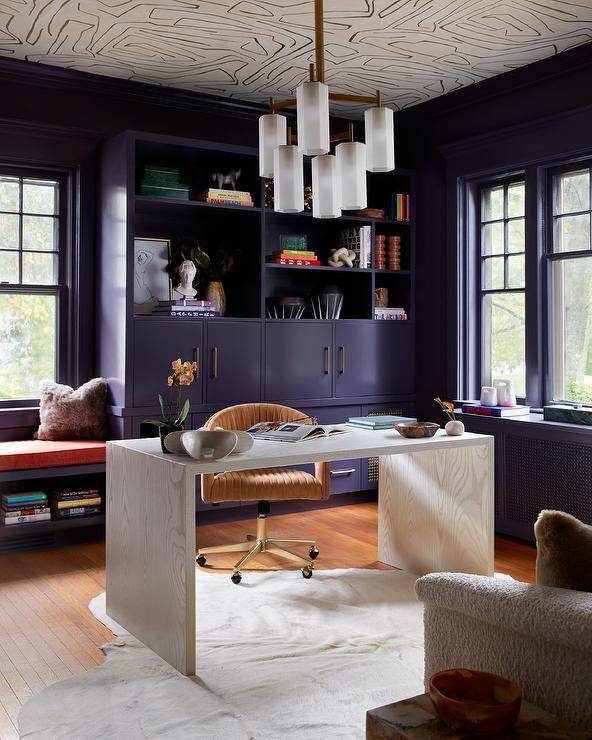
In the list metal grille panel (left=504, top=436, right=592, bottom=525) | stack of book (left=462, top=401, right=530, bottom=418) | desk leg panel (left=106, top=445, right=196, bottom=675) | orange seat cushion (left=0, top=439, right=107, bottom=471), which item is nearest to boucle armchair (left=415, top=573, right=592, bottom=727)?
desk leg panel (left=106, top=445, right=196, bottom=675)

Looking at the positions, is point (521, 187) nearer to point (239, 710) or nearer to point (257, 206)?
point (257, 206)

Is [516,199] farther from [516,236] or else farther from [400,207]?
[400,207]

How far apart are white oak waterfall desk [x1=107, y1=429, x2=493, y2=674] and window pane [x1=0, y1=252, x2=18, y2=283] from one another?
2044 millimetres

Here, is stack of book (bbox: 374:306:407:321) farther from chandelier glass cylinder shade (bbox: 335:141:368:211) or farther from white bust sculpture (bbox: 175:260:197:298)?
chandelier glass cylinder shade (bbox: 335:141:368:211)

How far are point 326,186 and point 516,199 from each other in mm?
2409

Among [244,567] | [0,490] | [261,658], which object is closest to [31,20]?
[0,490]

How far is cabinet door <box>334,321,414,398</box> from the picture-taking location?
18.1ft

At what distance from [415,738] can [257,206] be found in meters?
4.12

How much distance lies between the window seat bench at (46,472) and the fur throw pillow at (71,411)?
9 centimetres

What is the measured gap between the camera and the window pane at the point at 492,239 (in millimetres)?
5251

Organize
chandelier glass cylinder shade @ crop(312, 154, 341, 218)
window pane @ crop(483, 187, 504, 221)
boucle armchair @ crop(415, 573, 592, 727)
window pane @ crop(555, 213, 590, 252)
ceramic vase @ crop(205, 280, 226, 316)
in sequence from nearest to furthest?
boucle armchair @ crop(415, 573, 592, 727)
chandelier glass cylinder shade @ crop(312, 154, 341, 218)
window pane @ crop(555, 213, 590, 252)
ceramic vase @ crop(205, 280, 226, 316)
window pane @ crop(483, 187, 504, 221)

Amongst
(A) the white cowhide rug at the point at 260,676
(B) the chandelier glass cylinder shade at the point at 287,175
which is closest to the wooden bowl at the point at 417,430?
(A) the white cowhide rug at the point at 260,676

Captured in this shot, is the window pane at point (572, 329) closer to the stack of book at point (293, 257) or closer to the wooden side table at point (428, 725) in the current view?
the stack of book at point (293, 257)

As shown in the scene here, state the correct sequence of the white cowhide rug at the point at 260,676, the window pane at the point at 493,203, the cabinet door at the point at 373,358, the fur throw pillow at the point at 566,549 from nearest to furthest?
the fur throw pillow at the point at 566,549, the white cowhide rug at the point at 260,676, the window pane at the point at 493,203, the cabinet door at the point at 373,358
